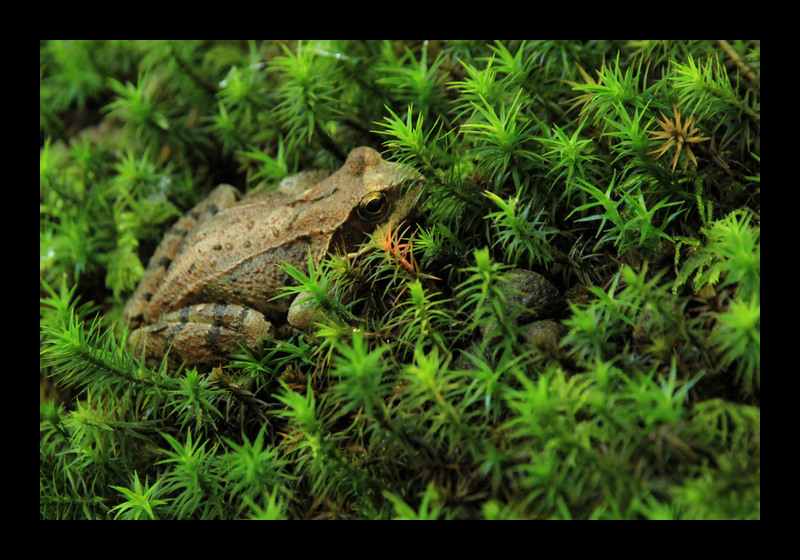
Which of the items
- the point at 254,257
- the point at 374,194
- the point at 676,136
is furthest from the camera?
the point at 254,257

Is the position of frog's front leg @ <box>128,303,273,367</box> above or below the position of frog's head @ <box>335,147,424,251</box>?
below

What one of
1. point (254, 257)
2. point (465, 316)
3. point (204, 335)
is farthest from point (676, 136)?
point (204, 335)

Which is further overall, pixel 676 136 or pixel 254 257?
pixel 254 257

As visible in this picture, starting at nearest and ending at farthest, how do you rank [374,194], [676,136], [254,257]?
1. [676,136]
2. [374,194]
3. [254,257]

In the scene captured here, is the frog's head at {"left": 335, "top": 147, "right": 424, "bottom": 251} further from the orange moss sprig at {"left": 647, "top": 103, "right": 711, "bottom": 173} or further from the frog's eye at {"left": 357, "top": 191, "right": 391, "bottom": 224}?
the orange moss sprig at {"left": 647, "top": 103, "right": 711, "bottom": 173}

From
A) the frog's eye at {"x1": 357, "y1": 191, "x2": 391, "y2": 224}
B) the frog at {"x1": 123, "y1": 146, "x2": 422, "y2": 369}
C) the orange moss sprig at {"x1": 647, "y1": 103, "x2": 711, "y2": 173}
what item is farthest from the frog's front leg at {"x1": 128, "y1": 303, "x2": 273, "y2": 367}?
the orange moss sprig at {"x1": 647, "y1": 103, "x2": 711, "y2": 173}

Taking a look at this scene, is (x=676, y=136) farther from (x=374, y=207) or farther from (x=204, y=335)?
(x=204, y=335)

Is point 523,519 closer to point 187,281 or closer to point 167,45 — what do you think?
point 187,281
